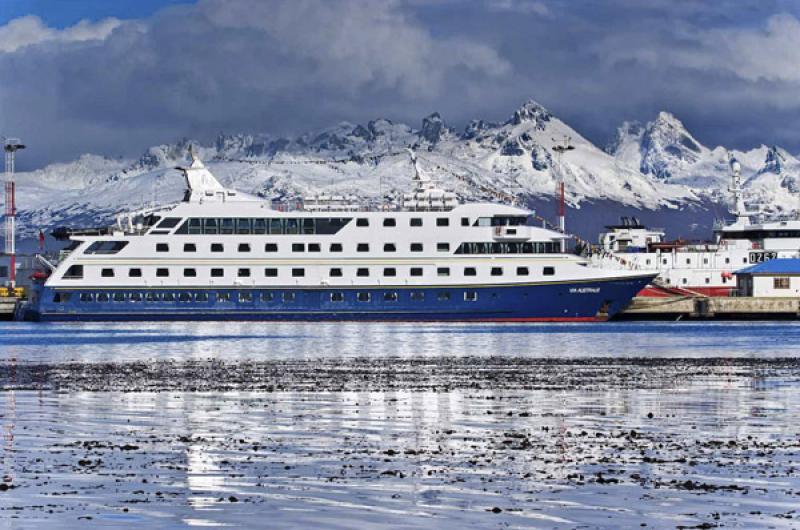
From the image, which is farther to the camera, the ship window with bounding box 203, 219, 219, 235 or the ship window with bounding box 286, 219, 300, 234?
the ship window with bounding box 286, 219, 300, 234

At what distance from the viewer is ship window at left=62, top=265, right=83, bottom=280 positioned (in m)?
Answer: 88.3

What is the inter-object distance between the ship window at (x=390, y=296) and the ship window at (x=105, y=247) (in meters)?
15.0

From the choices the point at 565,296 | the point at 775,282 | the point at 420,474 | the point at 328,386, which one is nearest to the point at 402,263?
the point at 565,296

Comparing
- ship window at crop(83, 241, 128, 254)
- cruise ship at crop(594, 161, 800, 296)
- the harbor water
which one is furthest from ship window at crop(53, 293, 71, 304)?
cruise ship at crop(594, 161, 800, 296)

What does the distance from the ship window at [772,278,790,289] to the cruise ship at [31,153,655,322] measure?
2092cm

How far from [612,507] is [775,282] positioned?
87.7 m

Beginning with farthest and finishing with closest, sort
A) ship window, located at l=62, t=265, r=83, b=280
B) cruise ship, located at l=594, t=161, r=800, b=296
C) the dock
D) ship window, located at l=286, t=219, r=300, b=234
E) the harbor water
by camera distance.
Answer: cruise ship, located at l=594, t=161, r=800, b=296 < the dock < ship window, located at l=62, t=265, r=83, b=280 < ship window, located at l=286, t=219, r=300, b=234 < the harbor water

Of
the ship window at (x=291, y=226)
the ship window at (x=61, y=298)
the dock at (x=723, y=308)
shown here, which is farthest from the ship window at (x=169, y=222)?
the dock at (x=723, y=308)

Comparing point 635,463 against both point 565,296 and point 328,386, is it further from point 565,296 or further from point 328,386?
point 565,296

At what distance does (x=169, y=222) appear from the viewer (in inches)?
3479

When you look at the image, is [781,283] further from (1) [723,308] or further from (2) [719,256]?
(2) [719,256]

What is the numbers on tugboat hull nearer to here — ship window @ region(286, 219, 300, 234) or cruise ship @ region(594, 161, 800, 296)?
cruise ship @ region(594, 161, 800, 296)

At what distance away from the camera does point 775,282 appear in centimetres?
10375

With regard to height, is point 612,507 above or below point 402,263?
below
